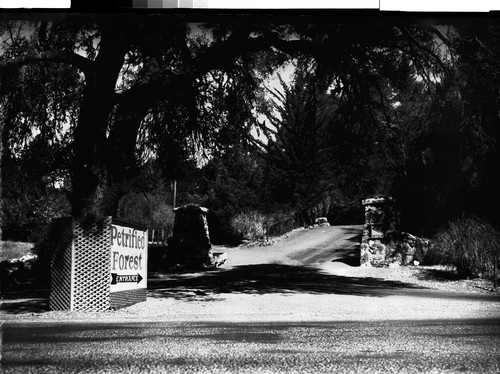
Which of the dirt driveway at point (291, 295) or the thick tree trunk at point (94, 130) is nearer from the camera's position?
the dirt driveway at point (291, 295)

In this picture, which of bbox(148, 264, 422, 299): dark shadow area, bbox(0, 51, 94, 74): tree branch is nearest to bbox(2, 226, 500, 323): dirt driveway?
A: bbox(148, 264, 422, 299): dark shadow area

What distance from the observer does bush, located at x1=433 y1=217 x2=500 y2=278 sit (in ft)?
19.5

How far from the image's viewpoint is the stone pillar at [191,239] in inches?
224

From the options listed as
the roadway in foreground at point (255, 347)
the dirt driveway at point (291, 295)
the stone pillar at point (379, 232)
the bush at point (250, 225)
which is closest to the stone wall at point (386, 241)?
the stone pillar at point (379, 232)

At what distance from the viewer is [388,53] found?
19.2 ft

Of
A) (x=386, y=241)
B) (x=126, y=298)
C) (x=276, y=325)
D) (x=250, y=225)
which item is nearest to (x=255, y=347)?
(x=276, y=325)

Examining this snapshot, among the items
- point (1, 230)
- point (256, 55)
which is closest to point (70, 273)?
point (1, 230)

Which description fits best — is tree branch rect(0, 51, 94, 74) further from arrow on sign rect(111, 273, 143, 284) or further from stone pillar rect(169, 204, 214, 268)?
arrow on sign rect(111, 273, 143, 284)

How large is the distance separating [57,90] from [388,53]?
3038 millimetres

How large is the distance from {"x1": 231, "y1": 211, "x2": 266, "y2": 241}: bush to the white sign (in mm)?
849

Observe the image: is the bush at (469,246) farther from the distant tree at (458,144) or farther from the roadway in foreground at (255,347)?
the roadway in foreground at (255,347)

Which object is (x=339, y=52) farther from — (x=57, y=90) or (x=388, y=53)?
(x=57, y=90)

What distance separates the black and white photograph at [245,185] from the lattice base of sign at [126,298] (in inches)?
0.7

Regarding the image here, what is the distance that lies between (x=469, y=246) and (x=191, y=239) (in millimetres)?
2544
